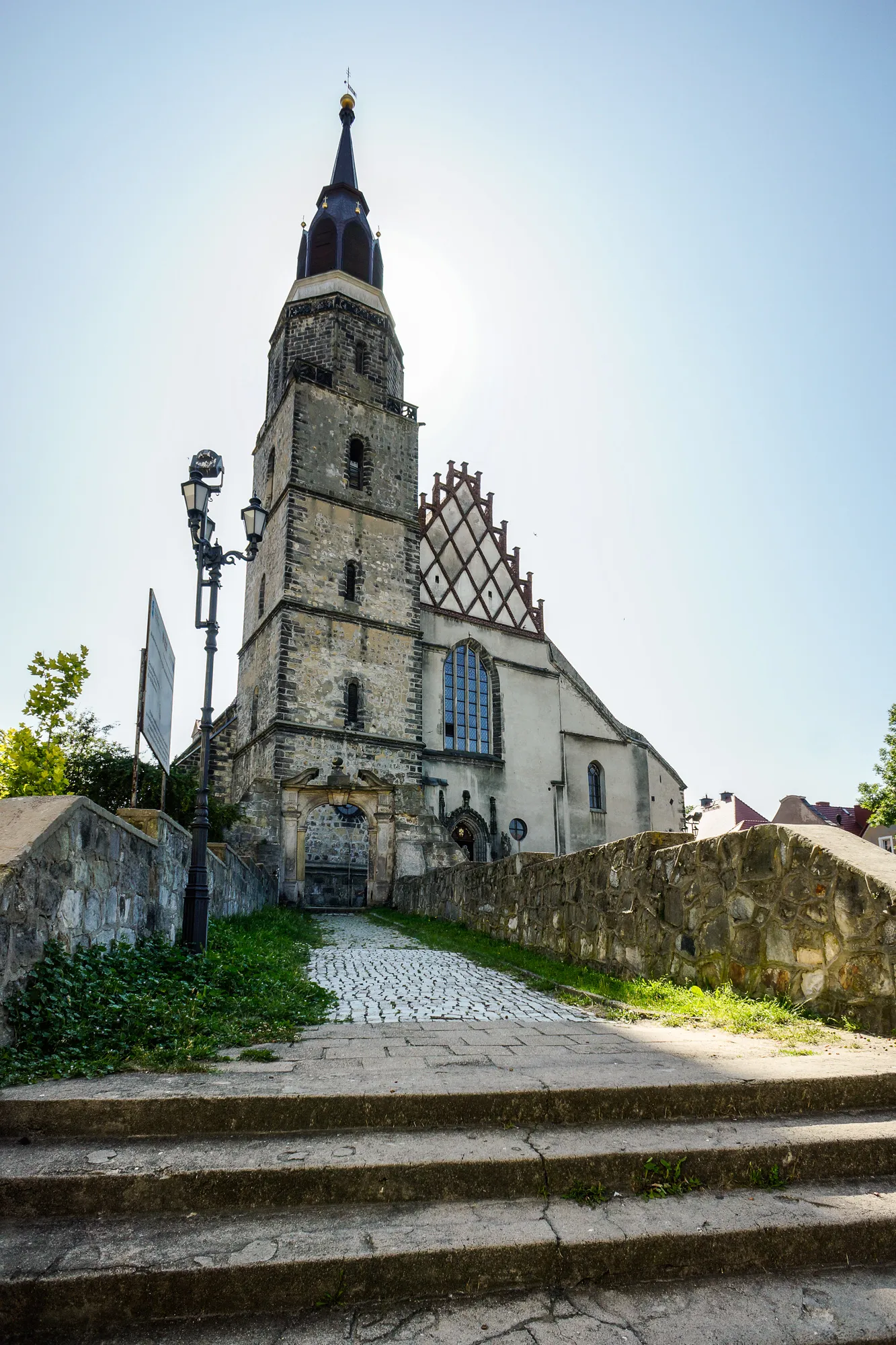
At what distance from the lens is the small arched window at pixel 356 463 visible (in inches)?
1017

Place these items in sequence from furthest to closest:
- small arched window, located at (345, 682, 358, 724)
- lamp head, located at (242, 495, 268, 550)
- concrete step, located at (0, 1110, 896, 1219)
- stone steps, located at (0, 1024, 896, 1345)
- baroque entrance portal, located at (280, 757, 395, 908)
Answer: small arched window, located at (345, 682, 358, 724)
baroque entrance portal, located at (280, 757, 395, 908)
lamp head, located at (242, 495, 268, 550)
concrete step, located at (0, 1110, 896, 1219)
stone steps, located at (0, 1024, 896, 1345)

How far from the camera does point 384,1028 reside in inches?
192

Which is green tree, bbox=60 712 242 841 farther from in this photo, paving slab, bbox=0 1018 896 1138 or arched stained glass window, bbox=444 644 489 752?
paving slab, bbox=0 1018 896 1138

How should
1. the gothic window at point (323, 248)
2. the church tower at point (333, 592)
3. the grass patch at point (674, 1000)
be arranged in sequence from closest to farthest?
the grass patch at point (674, 1000) < the church tower at point (333, 592) < the gothic window at point (323, 248)

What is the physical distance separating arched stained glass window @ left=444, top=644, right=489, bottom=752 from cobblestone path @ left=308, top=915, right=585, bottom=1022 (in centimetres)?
1436

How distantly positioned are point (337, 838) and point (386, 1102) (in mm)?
19913

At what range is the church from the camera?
22.1 meters

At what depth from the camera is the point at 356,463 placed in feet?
85.9

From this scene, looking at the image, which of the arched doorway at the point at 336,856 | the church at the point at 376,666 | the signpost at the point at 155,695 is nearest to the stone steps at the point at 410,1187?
the signpost at the point at 155,695

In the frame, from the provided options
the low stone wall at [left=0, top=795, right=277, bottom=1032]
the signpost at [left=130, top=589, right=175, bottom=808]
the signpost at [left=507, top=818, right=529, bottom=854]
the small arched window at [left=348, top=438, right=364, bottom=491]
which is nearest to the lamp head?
the signpost at [left=130, top=589, right=175, bottom=808]

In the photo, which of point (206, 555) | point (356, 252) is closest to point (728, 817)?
point (356, 252)

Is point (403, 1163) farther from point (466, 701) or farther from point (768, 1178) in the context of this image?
point (466, 701)

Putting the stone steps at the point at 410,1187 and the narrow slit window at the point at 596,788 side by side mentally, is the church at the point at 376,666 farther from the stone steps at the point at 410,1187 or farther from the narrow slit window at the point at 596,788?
the stone steps at the point at 410,1187

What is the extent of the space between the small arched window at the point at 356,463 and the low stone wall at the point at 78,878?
20.1 m
